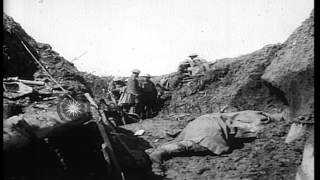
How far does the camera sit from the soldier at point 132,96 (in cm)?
1038

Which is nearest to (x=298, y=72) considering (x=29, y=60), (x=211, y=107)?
(x=211, y=107)

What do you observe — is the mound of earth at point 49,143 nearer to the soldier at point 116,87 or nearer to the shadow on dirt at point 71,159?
the shadow on dirt at point 71,159

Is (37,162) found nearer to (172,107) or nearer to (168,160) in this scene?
(168,160)

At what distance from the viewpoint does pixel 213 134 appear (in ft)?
21.2

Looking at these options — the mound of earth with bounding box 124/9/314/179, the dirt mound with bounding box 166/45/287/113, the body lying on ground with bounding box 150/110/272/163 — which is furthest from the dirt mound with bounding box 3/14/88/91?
the dirt mound with bounding box 166/45/287/113

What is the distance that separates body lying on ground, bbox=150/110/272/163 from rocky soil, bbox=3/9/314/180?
0.15 m

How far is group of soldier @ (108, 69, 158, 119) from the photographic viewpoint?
409 inches

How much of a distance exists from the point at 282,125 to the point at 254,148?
103 cm

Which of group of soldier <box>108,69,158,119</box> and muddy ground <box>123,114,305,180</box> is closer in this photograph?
muddy ground <box>123,114,305,180</box>

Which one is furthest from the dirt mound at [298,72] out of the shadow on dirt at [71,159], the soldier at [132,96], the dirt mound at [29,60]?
the dirt mound at [29,60]

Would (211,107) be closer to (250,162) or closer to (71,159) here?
(250,162)

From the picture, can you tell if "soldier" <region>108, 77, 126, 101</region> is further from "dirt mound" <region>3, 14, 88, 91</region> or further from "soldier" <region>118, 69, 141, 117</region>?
"dirt mound" <region>3, 14, 88, 91</region>

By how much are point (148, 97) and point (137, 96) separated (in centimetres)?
77

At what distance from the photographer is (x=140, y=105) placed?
35.0 feet
